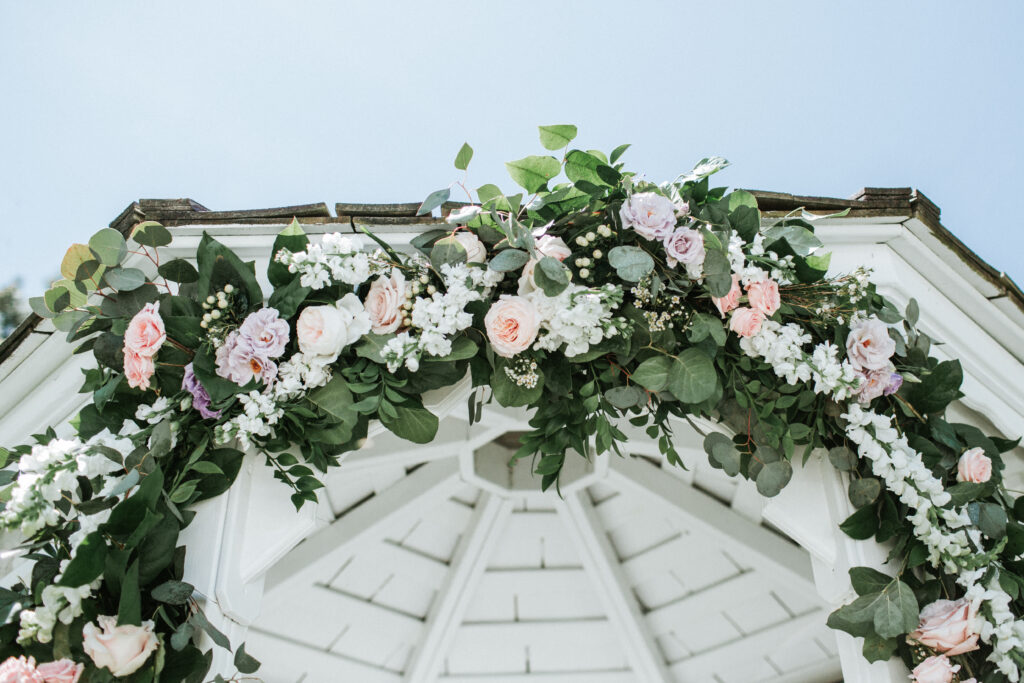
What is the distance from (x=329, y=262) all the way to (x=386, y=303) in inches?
8.1

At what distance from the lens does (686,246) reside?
2.23 meters

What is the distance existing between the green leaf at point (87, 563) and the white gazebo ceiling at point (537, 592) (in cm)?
334

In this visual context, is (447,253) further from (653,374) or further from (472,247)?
(653,374)

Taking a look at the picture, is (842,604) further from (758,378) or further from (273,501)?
(273,501)

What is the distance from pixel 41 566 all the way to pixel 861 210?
2882 mm

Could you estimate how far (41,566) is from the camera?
77.5 inches

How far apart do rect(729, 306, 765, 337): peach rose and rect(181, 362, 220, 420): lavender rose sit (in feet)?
5.08

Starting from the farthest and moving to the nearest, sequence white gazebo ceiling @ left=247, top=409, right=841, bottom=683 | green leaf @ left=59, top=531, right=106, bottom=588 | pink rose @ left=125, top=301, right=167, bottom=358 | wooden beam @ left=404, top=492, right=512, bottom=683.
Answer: wooden beam @ left=404, top=492, right=512, bottom=683 → white gazebo ceiling @ left=247, top=409, right=841, bottom=683 → pink rose @ left=125, top=301, right=167, bottom=358 → green leaf @ left=59, top=531, right=106, bottom=588

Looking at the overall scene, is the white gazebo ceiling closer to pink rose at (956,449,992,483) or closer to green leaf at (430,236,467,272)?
pink rose at (956,449,992,483)

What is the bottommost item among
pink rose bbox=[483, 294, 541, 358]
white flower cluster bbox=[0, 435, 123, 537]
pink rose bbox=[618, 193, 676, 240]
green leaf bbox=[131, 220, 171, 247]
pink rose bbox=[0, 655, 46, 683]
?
pink rose bbox=[0, 655, 46, 683]

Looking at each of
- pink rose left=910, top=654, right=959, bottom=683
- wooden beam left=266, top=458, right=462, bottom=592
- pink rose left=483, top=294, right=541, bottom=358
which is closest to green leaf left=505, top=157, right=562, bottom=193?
pink rose left=483, top=294, right=541, bottom=358

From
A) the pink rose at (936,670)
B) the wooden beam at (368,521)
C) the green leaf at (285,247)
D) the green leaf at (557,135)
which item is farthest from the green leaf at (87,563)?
the wooden beam at (368,521)

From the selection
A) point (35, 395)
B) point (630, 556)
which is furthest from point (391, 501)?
point (35, 395)

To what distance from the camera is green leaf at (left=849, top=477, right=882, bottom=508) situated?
2.31 m
